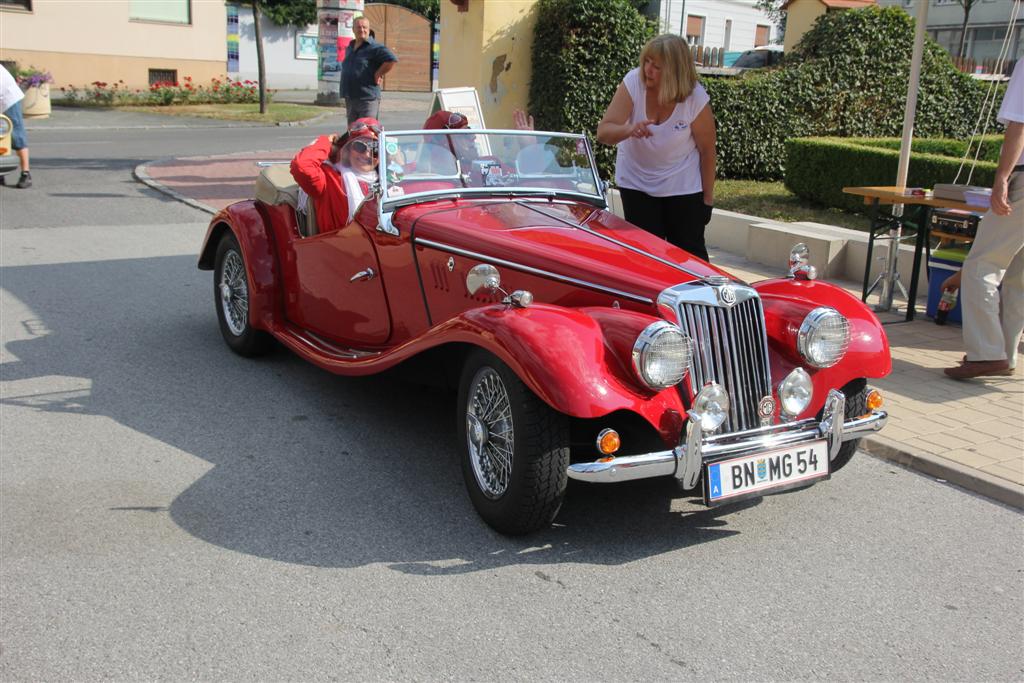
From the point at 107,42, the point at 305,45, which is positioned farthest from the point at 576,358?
the point at 305,45

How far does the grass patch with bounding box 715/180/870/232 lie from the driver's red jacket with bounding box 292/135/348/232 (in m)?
6.34

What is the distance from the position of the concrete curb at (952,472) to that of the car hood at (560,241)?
1.44 metres

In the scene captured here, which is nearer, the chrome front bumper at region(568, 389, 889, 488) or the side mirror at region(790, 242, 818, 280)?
the chrome front bumper at region(568, 389, 889, 488)

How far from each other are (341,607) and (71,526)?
4.30 ft

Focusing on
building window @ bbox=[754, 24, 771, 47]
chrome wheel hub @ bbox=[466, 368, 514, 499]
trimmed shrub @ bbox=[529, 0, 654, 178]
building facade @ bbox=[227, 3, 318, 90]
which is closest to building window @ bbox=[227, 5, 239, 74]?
building facade @ bbox=[227, 3, 318, 90]

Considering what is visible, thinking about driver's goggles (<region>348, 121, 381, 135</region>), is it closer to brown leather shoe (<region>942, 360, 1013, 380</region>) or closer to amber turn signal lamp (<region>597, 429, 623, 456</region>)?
amber turn signal lamp (<region>597, 429, 623, 456</region>)

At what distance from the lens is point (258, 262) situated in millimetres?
6031

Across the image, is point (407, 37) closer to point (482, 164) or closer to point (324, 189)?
point (324, 189)

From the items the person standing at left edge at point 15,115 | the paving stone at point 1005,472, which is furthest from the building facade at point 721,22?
the paving stone at point 1005,472

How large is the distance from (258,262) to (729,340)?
3.23m

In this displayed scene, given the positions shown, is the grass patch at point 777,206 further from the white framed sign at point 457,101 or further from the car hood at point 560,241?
the car hood at point 560,241

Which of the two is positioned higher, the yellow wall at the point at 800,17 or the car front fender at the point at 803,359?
the yellow wall at the point at 800,17

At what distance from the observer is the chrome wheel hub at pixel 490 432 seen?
388 cm

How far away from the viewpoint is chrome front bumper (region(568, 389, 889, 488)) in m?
3.56
